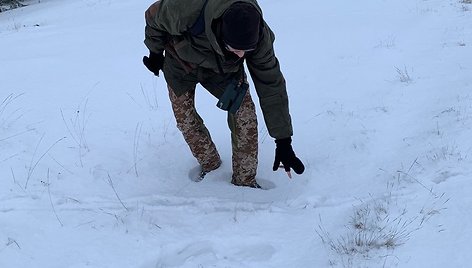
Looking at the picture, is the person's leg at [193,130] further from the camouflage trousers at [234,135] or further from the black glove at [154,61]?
the black glove at [154,61]

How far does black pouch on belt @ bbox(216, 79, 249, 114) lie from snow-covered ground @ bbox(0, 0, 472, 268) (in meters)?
0.79

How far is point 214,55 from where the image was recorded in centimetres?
312

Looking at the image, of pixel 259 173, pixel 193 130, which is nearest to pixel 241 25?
pixel 193 130

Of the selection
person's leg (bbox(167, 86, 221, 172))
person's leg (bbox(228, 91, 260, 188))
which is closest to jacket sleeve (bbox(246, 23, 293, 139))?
person's leg (bbox(228, 91, 260, 188))

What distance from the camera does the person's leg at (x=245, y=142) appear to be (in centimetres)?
350

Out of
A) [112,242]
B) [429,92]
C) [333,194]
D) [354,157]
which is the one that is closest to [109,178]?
[112,242]

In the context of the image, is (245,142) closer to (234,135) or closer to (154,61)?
(234,135)

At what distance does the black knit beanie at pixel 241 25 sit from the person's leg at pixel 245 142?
812mm

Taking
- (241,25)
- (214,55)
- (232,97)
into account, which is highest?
(241,25)

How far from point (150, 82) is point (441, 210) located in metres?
4.02

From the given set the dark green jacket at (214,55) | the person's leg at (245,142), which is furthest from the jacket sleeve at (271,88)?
the person's leg at (245,142)

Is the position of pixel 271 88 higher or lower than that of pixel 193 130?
higher

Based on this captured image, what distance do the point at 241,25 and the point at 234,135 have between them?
1257 mm

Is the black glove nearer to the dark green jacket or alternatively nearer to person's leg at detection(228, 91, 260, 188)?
the dark green jacket
